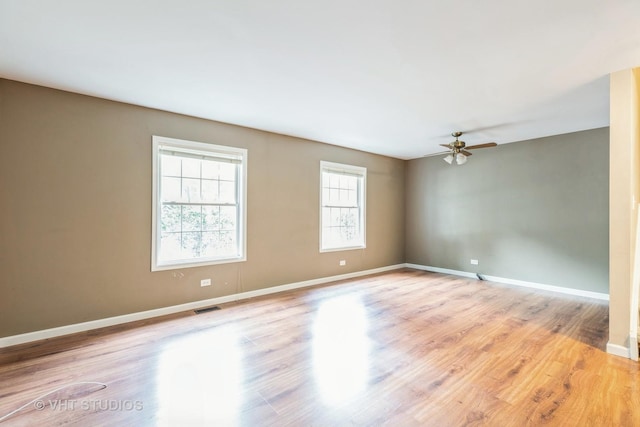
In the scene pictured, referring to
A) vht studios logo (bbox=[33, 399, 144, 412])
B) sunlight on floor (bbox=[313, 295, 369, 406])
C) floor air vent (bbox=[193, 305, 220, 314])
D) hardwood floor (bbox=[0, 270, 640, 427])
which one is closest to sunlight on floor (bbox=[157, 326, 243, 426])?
hardwood floor (bbox=[0, 270, 640, 427])

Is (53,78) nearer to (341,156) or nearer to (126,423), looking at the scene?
(126,423)

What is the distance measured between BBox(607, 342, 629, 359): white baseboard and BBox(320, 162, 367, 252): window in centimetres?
396

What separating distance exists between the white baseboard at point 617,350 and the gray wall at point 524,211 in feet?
7.95

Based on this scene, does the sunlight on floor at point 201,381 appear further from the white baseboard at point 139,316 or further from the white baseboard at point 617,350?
the white baseboard at point 617,350

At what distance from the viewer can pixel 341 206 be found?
5969 mm

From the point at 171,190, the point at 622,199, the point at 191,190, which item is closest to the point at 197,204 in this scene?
the point at 191,190

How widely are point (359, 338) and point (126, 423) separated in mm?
2100

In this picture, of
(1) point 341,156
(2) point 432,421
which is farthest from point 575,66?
(1) point 341,156

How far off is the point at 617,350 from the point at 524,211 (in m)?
3.13

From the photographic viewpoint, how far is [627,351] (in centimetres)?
269

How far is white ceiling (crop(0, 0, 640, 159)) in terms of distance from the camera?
2.00 m

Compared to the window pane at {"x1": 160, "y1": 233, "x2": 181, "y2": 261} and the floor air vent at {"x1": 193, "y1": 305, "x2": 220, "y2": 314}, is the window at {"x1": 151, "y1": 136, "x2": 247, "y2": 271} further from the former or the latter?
the floor air vent at {"x1": 193, "y1": 305, "x2": 220, "y2": 314}

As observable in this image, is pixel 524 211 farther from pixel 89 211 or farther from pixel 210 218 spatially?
pixel 89 211

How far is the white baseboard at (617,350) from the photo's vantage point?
8.84 ft
